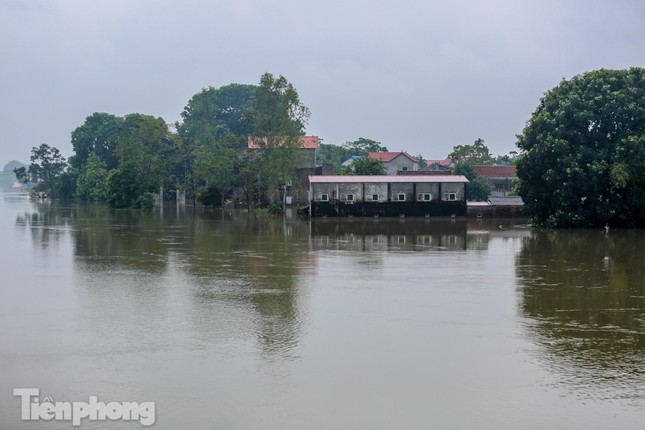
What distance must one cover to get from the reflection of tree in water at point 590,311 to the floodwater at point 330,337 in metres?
0.06

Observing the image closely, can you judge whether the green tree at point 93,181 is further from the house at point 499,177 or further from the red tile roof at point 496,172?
the house at point 499,177

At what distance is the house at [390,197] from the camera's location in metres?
53.2

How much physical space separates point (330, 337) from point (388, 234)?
24823mm

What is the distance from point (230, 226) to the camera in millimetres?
44250

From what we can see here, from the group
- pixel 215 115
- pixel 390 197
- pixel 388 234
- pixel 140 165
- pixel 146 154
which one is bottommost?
pixel 388 234

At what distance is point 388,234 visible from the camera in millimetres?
39094

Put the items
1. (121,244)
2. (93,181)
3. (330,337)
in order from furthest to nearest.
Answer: (93,181), (121,244), (330,337)

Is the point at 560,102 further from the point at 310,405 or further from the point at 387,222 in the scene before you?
the point at 310,405

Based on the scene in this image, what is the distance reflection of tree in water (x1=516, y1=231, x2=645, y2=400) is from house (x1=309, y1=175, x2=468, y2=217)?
21.3m

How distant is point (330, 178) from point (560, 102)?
18.1 meters

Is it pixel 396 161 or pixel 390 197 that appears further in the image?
pixel 396 161

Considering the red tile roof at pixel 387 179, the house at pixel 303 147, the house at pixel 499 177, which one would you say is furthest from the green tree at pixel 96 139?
the red tile roof at pixel 387 179

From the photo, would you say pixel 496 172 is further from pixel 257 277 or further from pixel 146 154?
pixel 257 277

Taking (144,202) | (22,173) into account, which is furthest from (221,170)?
(22,173)
